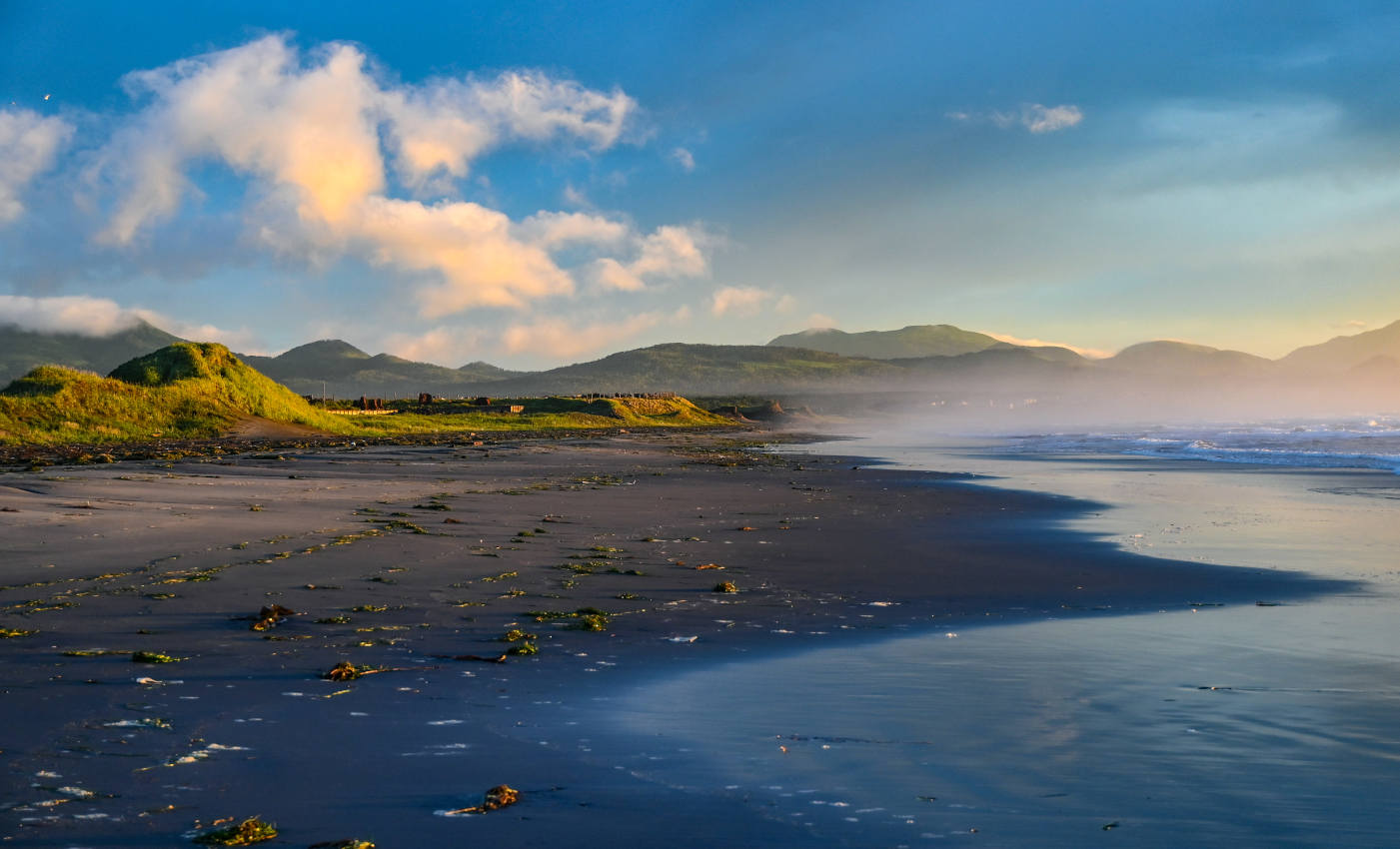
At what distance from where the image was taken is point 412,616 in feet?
29.5

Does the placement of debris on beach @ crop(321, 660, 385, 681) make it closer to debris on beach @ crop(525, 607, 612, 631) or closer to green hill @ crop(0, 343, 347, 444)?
debris on beach @ crop(525, 607, 612, 631)

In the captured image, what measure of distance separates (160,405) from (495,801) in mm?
42893

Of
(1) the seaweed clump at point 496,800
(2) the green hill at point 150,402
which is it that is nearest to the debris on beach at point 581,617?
(1) the seaweed clump at point 496,800

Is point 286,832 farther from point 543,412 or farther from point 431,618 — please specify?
point 543,412

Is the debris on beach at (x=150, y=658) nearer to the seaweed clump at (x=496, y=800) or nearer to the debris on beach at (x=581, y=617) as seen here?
the debris on beach at (x=581, y=617)

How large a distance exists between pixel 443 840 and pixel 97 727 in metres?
2.58

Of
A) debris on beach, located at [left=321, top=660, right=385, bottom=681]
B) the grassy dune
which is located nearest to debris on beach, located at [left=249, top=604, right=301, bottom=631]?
debris on beach, located at [left=321, top=660, right=385, bottom=681]

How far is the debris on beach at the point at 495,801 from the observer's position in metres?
4.45

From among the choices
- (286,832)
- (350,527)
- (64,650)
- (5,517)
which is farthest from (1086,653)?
(5,517)

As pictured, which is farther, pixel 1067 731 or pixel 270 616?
pixel 270 616

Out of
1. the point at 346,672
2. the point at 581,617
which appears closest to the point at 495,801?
the point at 346,672

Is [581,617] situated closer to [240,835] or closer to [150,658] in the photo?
[150,658]

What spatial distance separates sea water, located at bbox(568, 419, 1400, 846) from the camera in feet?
15.0

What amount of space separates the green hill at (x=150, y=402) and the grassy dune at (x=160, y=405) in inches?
1.4
